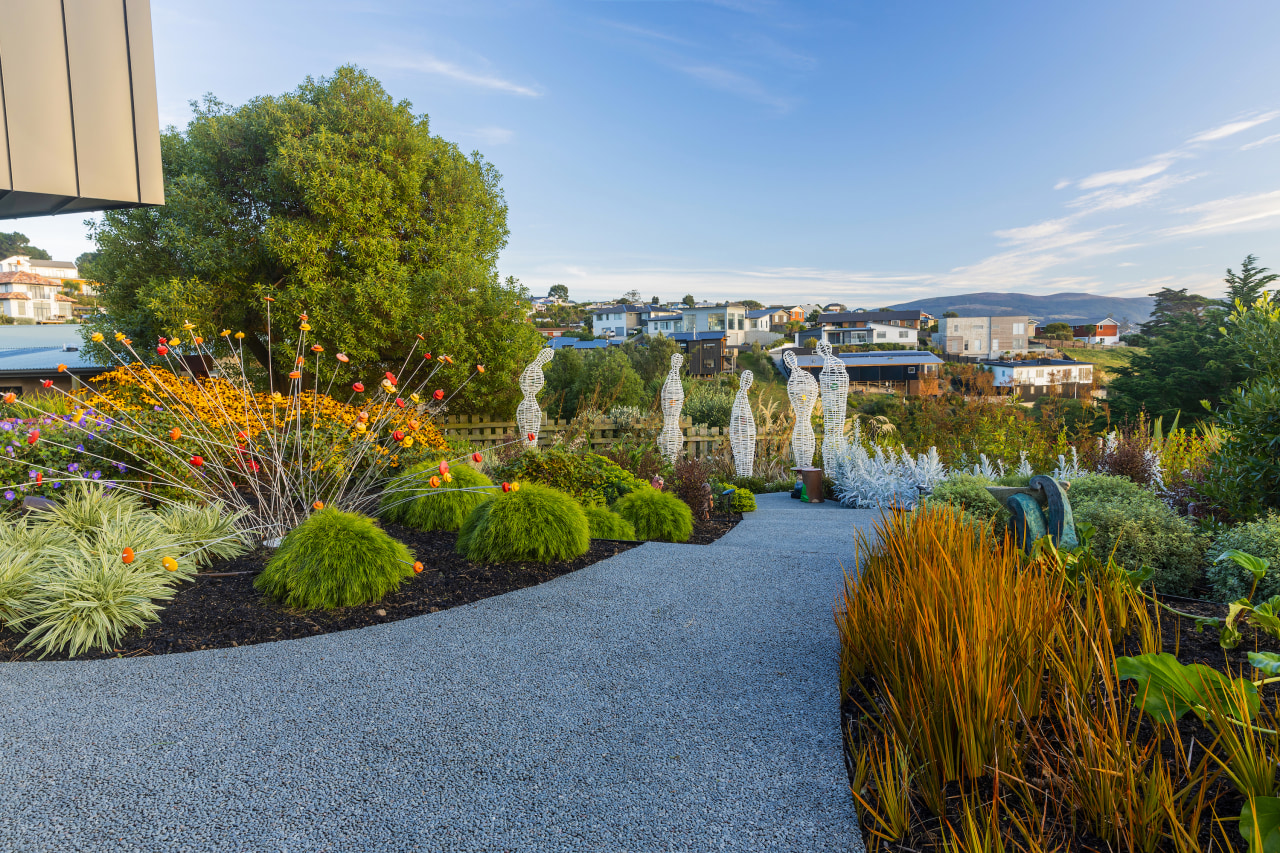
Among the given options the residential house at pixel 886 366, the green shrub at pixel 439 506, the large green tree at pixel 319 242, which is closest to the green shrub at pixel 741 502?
the green shrub at pixel 439 506

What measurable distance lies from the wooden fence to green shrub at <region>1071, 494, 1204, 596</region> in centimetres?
645

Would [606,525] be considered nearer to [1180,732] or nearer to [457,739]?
[457,739]

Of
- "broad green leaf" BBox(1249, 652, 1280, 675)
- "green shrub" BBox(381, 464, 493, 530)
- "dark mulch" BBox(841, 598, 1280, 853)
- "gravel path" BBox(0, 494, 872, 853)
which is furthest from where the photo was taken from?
"green shrub" BBox(381, 464, 493, 530)

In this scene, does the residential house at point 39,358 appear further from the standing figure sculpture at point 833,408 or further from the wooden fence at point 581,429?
the standing figure sculpture at point 833,408

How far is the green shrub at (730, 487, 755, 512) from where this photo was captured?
21.6ft

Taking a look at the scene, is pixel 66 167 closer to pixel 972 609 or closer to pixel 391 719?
pixel 391 719

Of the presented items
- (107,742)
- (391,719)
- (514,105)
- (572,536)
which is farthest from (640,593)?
(514,105)

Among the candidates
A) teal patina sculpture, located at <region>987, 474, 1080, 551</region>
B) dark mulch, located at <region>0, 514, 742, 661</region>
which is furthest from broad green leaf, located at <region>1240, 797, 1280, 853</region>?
dark mulch, located at <region>0, 514, 742, 661</region>

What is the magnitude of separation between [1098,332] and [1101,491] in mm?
86386

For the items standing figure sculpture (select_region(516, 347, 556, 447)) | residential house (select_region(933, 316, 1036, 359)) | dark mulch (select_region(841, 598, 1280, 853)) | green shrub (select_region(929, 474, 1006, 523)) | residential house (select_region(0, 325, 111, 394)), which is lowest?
dark mulch (select_region(841, 598, 1280, 853))

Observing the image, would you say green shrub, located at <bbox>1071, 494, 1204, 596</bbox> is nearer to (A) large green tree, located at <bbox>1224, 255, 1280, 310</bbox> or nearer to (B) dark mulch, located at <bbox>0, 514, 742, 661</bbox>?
(B) dark mulch, located at <bbox>0, 514, 742, 661</bbox>

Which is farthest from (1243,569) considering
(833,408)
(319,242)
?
(319,242)

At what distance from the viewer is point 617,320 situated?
64.4m

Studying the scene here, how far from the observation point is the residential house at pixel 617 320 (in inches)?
2500
